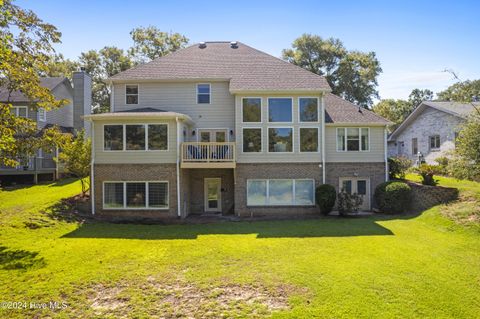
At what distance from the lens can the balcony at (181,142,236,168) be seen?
49.9 ft

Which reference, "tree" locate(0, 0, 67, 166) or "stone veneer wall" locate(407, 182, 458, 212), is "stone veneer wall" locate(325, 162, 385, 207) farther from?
"tree" locate(0, 0, 67, 166)

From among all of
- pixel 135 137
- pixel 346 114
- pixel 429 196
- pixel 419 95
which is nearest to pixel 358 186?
pixel 429 196

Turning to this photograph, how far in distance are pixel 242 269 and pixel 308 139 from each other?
32.5ft

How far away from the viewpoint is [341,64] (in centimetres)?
3594

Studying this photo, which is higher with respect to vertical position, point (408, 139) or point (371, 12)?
point (371, 12)

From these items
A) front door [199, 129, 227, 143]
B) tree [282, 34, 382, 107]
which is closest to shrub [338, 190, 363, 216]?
front door [199, 129, 227, 143]

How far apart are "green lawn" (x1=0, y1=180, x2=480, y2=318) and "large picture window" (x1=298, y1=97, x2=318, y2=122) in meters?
6.03

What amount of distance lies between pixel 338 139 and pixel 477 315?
11.7 meters

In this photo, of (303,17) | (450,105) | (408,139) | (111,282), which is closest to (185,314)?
(111,282)

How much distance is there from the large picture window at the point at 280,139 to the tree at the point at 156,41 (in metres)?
22.7

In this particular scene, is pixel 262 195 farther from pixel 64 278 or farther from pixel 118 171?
pixel 64 278

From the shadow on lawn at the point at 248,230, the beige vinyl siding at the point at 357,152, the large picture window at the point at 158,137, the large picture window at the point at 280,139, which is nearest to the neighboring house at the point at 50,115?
the large picture window at the point at 158,137

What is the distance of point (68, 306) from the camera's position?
6289 mm

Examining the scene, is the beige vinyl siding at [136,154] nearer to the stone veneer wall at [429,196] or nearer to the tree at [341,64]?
the stone veneer wall at [429,196]
